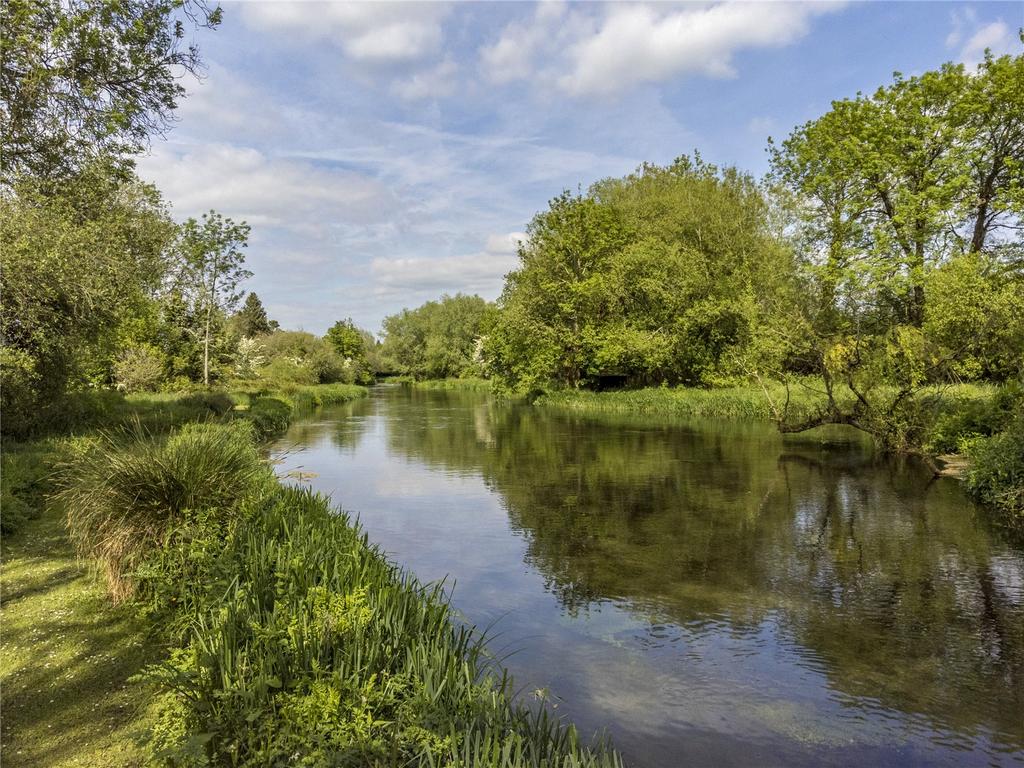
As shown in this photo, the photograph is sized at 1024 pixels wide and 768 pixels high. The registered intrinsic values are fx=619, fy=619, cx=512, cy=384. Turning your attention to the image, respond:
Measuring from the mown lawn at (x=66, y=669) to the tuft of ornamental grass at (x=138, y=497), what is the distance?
460 mm

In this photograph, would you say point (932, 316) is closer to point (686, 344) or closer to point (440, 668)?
point (440, 668)

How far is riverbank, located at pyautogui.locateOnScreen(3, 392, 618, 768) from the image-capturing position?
3.81 m

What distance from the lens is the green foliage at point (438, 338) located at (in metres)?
84.2

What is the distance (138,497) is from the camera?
6836mm

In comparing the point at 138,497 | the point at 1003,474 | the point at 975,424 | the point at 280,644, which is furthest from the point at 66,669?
the point at 975,424

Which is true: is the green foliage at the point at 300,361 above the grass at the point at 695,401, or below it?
above

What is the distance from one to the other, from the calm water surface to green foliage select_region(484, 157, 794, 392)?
1980 cm

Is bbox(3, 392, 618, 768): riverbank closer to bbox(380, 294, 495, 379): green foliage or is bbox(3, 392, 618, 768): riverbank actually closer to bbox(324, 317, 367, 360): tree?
bbox(380, 294, 495, 379): green foliage

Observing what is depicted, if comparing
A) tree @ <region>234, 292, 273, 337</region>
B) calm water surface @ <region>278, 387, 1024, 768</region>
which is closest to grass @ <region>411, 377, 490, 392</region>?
tree @ <region>234, 292, 273, 337</region>

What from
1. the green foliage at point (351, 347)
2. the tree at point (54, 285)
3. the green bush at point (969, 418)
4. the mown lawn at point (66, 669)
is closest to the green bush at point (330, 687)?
the mown lawn at point (66, 669)

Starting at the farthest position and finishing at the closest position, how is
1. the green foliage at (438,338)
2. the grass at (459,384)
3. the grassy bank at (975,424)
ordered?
1. the green foliage at (438,338)
2. the grass at (459,384)
3. the grassy bank at (975,424)

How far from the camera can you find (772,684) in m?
6.37

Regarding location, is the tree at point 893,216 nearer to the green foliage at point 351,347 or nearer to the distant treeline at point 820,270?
the distant treeline at point 820,270

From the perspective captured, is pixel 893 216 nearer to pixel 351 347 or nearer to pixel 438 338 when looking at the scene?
pixel 438 338
